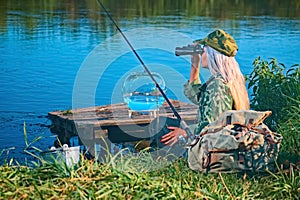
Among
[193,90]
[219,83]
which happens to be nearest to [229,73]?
[219,83]

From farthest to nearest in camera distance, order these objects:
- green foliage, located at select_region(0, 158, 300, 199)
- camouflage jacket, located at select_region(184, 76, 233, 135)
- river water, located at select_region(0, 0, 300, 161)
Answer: river water, located at select_region(0, 0, 300, 161), camouflage jacket, located at select_region(184, 76, 233, 135), green foliage, located at select_region(0, 158, 300, 199)

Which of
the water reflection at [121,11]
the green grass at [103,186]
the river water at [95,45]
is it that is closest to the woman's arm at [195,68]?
the green grass at [103,186]

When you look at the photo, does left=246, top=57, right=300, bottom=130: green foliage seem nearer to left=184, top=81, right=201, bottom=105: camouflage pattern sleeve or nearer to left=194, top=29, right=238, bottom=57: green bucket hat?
left=184, top=81, right=201, bottom=105: camouflage pattern sleeve

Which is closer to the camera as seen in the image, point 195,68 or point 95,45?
point 195,68

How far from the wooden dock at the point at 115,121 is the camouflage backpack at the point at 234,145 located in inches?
120

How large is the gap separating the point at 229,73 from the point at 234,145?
474 millimetres

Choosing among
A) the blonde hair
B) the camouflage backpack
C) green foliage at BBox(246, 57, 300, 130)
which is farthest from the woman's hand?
green foliage at BBox(246, 57, 300, 130)

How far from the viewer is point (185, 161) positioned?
4.53m

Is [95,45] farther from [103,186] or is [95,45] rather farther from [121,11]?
[103,186]

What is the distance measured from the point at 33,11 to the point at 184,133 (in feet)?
59.4

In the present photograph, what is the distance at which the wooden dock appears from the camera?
7441 mm

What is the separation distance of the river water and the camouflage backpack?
281 cm

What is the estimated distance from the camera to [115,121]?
749 centimetres

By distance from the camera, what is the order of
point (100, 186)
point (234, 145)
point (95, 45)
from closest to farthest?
point (100, 186)
point (234, 145)
point (95, 45)
